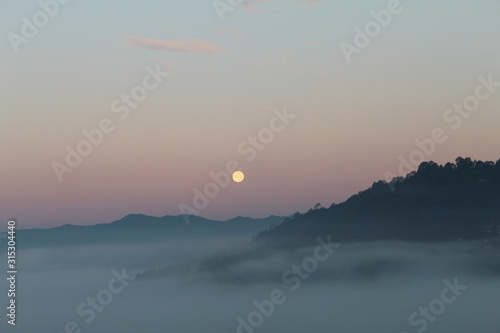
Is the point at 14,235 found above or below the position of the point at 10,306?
above

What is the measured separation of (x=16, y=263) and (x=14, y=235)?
4.15 meters

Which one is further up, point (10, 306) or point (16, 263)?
point (16, 263)

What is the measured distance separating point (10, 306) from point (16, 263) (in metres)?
4.09

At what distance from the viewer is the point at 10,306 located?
64.6 metres

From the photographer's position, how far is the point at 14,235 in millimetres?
62281

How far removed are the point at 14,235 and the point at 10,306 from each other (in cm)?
748

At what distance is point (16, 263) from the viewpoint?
65.1 metres
